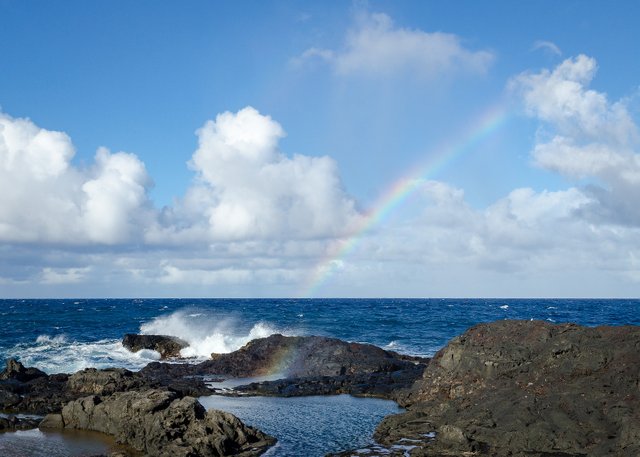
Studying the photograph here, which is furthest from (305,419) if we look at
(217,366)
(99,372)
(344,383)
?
(217,366)

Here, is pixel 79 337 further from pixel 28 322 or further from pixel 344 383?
pixel 344 383

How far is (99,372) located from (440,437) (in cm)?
2236

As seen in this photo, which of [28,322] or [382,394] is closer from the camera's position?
[382,394]

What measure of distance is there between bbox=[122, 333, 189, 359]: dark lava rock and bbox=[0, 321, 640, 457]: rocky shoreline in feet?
79.3

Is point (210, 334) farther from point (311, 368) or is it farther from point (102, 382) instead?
point (102, 382)

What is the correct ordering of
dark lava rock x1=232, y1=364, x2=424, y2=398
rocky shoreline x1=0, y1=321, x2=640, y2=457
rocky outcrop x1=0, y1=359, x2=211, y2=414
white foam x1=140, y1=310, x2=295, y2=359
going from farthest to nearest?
white foam x1=140, y1=310, x2=295, y2=359
dark lava rock x1=232, y1=364, x2=424, y2=398
rocky outcrop x1=0, y1=359, x2=211, y2=414
rocky shoreline x1=0, y1=321, x2=640, y2=457

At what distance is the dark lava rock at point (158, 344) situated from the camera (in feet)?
205

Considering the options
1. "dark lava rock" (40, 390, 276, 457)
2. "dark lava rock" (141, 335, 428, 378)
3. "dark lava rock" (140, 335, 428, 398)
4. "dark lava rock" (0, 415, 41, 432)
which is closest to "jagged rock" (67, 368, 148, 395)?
"dark lava rock" (0, 415, 41, 432)

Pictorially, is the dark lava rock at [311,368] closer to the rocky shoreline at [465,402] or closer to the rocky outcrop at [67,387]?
the rocky shoreline at [465,402]

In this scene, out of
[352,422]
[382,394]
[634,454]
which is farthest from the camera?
[382,394]

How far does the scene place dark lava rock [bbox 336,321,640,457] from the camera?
21.7m

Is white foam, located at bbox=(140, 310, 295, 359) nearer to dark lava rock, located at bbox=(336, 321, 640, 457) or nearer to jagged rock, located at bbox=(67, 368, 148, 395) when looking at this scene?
jagged rock, located at bbox=(67, 368, 148, 395)

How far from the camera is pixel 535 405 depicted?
23.8m

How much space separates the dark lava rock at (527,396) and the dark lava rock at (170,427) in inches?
230
